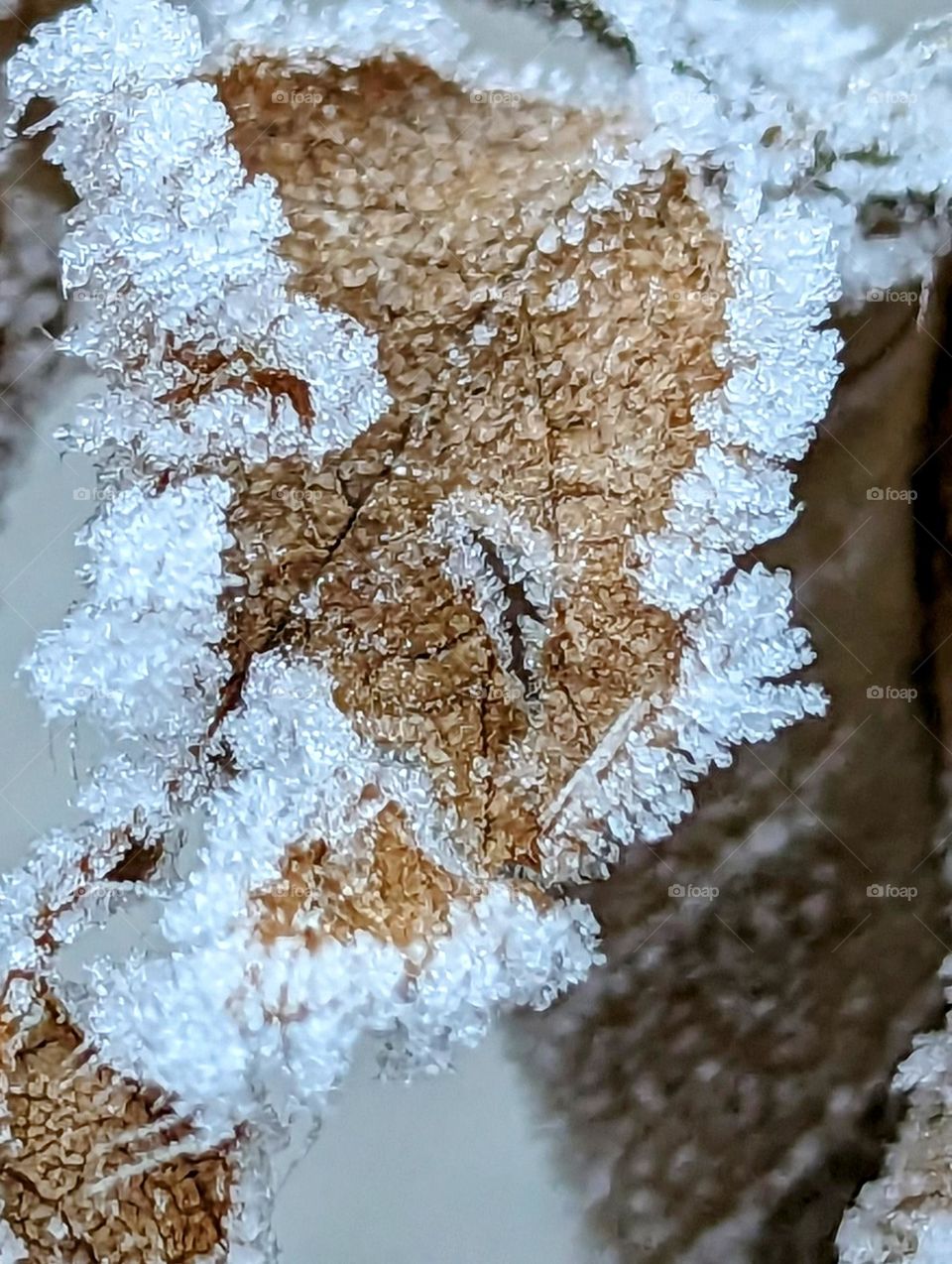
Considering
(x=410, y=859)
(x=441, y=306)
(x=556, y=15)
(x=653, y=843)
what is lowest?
(x=410, y=859)

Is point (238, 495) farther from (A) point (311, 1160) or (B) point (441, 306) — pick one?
(A) point (311, 1160)

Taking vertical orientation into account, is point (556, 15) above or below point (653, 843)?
above

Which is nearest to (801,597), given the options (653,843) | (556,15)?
(653,843)

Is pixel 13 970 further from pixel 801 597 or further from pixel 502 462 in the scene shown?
pixel 801 597

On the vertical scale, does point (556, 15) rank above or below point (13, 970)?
above

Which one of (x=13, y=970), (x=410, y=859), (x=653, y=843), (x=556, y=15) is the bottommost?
(x=13, y=970)

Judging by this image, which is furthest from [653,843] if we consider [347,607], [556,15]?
[556,15]
